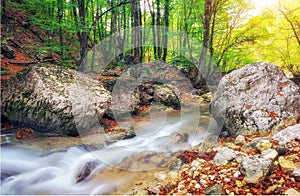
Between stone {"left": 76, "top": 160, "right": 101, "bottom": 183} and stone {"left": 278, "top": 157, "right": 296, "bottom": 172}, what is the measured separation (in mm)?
3487

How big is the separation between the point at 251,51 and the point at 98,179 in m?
11.7

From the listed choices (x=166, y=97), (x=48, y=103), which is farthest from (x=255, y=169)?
A: (x=166, y=97)

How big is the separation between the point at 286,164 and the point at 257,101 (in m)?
2.80

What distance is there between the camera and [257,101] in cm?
562

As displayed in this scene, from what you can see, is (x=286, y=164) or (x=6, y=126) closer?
(x=286, y=164)

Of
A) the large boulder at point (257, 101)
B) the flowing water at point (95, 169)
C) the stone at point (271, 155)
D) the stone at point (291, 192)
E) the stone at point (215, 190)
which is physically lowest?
the flowing water at point (95, 169)

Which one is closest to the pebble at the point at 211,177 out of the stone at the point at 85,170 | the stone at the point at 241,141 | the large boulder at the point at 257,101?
the stone at the point at 241,141

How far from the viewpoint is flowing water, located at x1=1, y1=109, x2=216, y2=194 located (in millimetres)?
4039

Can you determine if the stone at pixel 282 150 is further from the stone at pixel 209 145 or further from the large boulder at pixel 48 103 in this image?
the large boulder at pixel 48 103

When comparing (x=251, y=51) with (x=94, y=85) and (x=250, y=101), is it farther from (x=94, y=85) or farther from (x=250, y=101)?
(x=94, y=85)

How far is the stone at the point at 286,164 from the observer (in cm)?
299

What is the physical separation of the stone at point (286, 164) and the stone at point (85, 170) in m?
3.49

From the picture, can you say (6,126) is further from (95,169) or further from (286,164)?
(286,164)

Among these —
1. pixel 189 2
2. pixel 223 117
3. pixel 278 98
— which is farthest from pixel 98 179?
pixel 189 2
